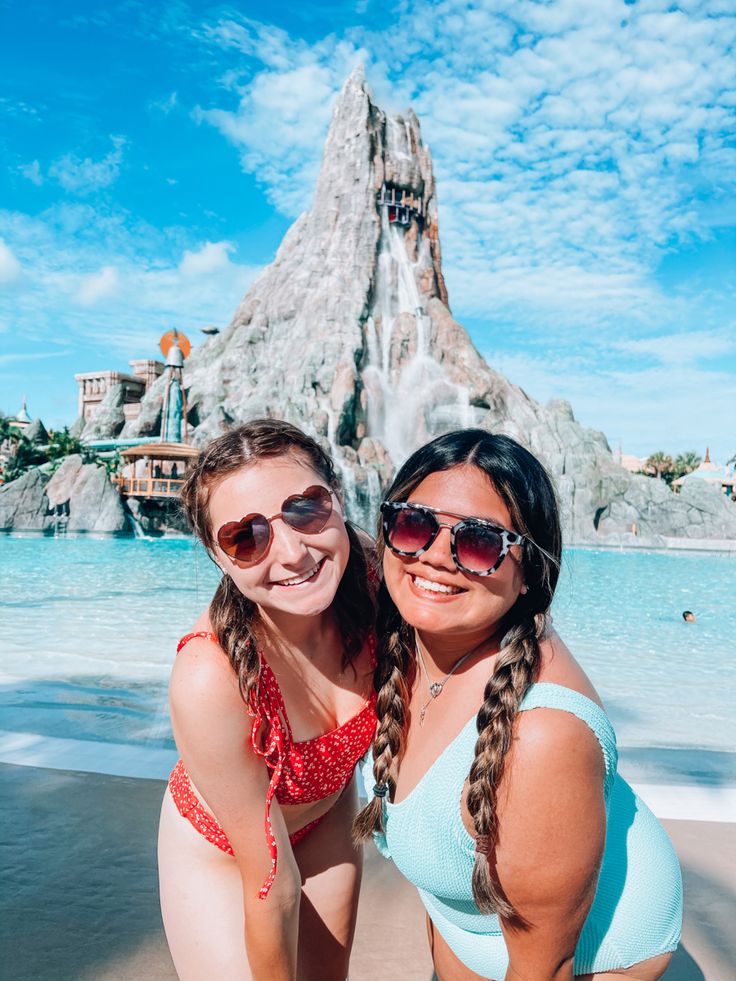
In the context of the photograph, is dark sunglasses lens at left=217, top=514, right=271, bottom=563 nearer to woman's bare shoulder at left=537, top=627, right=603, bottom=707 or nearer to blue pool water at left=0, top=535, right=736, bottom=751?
blue pool water at left=0, top=535, right=736, bottom=751

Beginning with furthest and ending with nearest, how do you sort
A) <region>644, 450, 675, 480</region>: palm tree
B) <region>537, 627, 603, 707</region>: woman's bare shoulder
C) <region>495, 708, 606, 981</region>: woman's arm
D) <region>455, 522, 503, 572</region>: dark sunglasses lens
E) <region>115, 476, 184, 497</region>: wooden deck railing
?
<region>644, 450, 675, 480</region>: palm tree < <region>115, 476, 184, 497</region>: wooden deck railing < <region>455, 522, 503, 572</region>: dark sunglasses lens < <region>537, 627, 603, 707</region>: woman's bare shoulder < <region>495, 708, 606, 981</region>: woman's arm

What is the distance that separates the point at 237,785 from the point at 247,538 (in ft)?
1.59

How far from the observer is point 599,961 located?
4.77ft

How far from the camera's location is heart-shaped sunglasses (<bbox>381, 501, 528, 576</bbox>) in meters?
1.48

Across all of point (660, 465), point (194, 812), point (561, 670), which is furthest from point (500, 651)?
point (660, 465)

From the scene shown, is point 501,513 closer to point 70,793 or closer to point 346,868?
point 346,868

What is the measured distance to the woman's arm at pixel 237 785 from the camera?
4.76 ft

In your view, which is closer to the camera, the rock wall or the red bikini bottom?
the red bikini bottom

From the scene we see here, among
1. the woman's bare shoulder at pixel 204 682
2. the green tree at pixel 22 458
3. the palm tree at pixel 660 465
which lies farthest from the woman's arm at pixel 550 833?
the palm tree at pixel 660 465

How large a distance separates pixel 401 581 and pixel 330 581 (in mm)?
157

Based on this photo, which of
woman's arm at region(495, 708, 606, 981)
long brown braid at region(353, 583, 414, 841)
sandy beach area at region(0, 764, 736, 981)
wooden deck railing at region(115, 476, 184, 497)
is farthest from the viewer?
wooden deck railing at region(115, 476, 184, 497)

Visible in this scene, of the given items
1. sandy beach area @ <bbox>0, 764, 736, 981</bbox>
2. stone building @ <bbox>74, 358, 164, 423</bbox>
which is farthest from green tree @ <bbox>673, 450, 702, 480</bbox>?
sandy beach area @ <bbox>0, 764, 736, 981</bbox>

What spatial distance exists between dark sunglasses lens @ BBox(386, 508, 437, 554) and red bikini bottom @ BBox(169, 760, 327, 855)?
69 cm

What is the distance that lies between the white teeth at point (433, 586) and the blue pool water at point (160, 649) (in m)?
0.30
